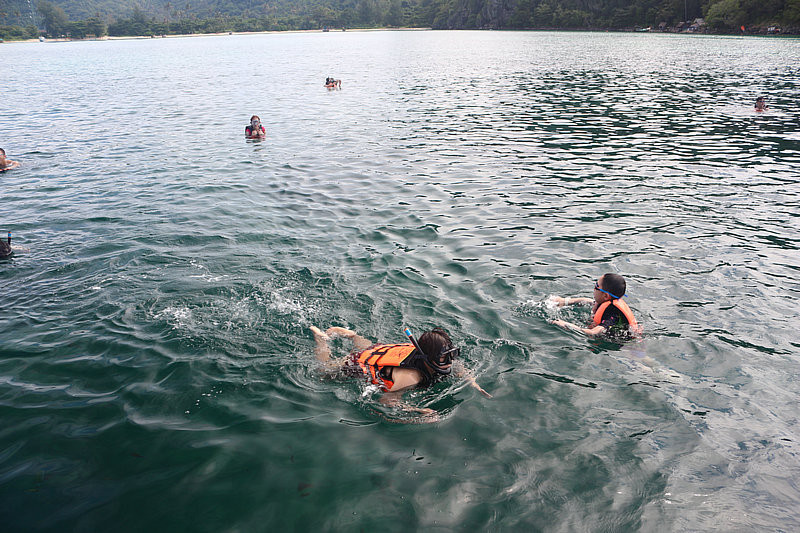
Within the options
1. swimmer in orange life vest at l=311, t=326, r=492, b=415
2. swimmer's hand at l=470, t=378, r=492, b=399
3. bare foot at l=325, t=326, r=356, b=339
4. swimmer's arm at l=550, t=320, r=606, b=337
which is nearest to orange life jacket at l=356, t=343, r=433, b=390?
swimmer in orange life vest at l=311, t=326, r=492, b=415

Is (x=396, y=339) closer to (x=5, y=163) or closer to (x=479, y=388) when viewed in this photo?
(x=479, y=388)

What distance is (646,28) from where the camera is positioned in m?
117

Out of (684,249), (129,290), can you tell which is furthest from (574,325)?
(129,290)

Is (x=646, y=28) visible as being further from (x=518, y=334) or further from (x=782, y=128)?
(x=518, y=334)

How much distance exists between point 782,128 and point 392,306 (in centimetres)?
2468

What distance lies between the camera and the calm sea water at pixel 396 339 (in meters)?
4.94

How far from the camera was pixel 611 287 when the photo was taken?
24.4ft

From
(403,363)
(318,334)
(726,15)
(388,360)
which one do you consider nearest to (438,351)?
(403,363)

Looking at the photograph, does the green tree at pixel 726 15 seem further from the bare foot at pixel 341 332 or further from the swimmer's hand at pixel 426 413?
the swimmer's hand at pixel 426 413

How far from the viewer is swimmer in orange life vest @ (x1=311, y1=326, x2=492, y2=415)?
18.9 ft

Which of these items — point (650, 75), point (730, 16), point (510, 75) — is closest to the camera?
point (650, 75)

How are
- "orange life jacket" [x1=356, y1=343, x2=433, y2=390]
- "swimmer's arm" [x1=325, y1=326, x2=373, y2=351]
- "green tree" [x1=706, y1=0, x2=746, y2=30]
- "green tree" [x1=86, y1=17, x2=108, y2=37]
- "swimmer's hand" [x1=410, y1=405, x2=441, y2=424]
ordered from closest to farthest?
"orange life jacket" [x1=356, y1=343, x2=433, y2=390], "swimmer's hand" [x1=410, y1=405, x2=441, y2=424], "swimmer's arm" [x1=325, y1=326, x2=373, y2=351], "green tree" [x1=706, y1=0, x2=746, y2=30], "green tree" [x1=86, y1=17, x2=108, y2=37]

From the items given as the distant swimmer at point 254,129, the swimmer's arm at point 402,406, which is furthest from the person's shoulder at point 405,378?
the distant swimmer at point 254,129

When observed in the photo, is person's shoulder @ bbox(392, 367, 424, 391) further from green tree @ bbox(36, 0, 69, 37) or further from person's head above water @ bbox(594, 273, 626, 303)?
green tree @ bbox(36, 0, 69, 37)
